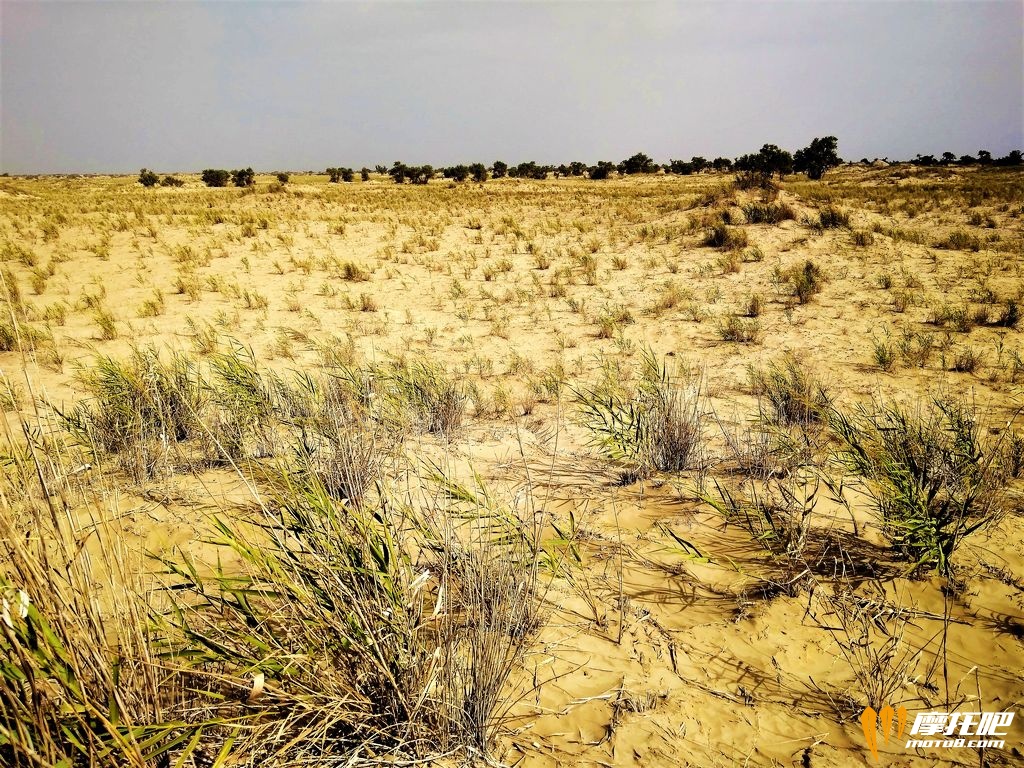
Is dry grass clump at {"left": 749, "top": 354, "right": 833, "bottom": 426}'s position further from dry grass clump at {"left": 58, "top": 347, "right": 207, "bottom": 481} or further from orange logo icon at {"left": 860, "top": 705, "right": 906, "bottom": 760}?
dry grass clump at {"left": 58, "top": 347, "right": 207, "bottom": 481}

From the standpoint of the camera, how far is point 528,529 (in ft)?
6.82

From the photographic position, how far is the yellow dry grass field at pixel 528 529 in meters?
1.45

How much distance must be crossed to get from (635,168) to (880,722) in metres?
52.7

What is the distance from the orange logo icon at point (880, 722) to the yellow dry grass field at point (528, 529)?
35mm

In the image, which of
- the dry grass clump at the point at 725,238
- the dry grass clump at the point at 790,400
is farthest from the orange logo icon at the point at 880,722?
the dry grass clump at the point at 725,238

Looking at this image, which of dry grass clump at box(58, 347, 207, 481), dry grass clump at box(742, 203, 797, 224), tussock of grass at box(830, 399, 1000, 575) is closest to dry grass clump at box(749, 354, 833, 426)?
tussock of grass at box(830, 399, 1000, 575)

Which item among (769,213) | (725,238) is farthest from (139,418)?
(769,213)

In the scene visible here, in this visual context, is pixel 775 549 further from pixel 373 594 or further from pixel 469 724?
pixel 373 594

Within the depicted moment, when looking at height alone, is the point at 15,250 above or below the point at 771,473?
above

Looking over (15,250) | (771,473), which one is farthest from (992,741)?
(15,250)

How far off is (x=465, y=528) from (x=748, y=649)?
1441 millimetres

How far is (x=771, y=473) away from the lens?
10.5 ft

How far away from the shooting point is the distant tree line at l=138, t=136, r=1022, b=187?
35.2m

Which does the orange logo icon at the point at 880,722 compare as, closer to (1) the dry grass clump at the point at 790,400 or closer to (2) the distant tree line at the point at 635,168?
(1) the dry grass clump at the point at 790,400
